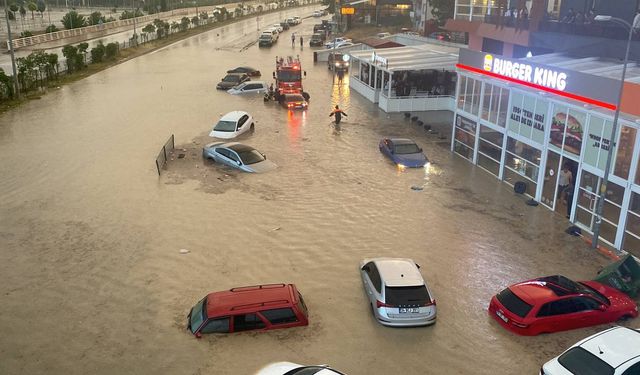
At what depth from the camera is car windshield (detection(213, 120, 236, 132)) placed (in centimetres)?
3103

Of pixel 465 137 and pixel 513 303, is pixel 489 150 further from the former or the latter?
pixel 513 303

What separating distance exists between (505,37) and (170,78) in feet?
99.6

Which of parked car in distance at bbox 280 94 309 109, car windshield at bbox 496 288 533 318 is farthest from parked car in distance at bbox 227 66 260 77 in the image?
car windshield at bbox 496 288 533 318

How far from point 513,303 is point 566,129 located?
913cm

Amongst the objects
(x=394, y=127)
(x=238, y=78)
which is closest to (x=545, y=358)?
(x=394, y=127)

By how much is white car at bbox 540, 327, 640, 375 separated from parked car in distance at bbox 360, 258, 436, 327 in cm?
315

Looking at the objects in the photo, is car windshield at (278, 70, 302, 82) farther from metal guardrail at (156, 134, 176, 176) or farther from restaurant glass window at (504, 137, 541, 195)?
restaurant glass window at (504, 137, 541, 195)

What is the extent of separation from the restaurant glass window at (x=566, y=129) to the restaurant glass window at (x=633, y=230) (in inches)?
107

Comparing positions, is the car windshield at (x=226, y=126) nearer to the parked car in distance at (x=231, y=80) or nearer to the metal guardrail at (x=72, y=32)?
the parked car in distance at (x=231, y=80)

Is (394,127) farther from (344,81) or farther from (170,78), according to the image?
(170,78)

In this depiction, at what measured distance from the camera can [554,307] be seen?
544 inches

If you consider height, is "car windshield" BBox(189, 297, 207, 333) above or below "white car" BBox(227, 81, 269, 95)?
below

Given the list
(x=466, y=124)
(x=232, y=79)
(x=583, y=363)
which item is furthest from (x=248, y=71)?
(x=583, y=363)

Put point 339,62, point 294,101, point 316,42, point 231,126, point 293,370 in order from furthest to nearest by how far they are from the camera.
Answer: point 316,42, point 339,62, point 294,101, point 231,126, point 293,370
